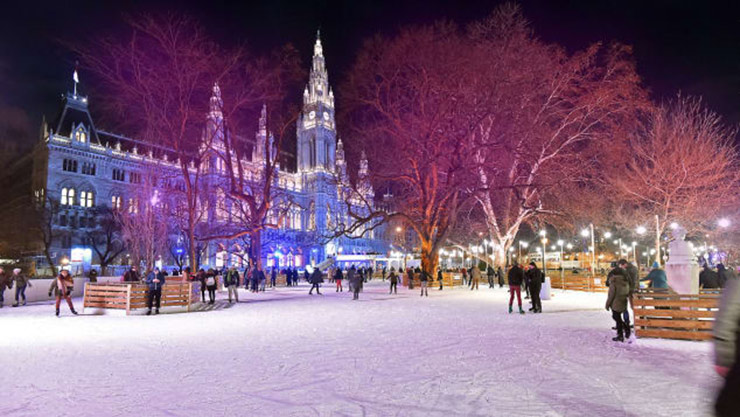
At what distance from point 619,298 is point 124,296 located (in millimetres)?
13178

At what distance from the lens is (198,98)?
1922cm

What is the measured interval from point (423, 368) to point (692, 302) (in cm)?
534

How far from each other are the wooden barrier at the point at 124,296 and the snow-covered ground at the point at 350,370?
3070 millimetres

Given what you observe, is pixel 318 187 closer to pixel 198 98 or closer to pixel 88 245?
pixel 88 245

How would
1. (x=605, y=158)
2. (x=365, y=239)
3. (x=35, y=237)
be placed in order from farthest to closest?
(x=365, y=239), (x=35, y=237), (x=605, y=158)

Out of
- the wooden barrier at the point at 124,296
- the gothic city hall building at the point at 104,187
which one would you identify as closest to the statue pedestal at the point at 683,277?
the wooden barrier at the point at 124,296

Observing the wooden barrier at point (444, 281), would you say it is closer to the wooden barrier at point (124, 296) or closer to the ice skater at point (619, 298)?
the wooden barrier at point (124, 296)

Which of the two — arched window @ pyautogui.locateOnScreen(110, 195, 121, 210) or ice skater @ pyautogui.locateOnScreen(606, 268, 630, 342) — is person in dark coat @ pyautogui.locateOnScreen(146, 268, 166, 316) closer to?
ice skater @ pyautogui.locateOnScreen(606, 268, 630, 342)

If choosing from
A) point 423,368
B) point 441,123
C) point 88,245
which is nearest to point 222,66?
point 441,123

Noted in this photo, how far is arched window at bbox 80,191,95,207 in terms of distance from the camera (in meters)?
60.5

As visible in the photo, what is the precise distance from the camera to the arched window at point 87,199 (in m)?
60.5

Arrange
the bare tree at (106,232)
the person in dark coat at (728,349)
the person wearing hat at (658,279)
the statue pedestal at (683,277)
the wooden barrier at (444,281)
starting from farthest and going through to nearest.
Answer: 1. the bare tree at (106,232)
2. the wooden barrier at (444,281)
3. the person wearing hat at (658,279)
4. the statue pedestal at (683,277)
5. the person in dark coat at (728,349)

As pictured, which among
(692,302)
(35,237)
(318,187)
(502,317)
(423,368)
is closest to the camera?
(423,368)

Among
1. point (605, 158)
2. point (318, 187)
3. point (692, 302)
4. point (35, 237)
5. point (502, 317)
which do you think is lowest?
point (502, 317)
